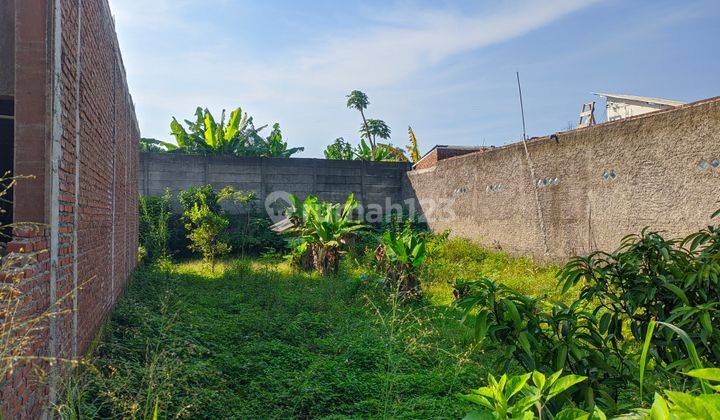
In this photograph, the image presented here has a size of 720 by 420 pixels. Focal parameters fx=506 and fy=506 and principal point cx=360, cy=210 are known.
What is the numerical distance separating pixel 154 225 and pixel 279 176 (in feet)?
11.1

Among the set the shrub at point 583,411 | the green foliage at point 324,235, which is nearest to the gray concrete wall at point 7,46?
the shrub at point 583,411

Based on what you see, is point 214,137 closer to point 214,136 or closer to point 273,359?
point 214,136

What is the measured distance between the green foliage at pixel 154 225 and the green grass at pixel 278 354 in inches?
101

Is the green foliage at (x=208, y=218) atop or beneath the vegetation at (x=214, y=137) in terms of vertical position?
beneath

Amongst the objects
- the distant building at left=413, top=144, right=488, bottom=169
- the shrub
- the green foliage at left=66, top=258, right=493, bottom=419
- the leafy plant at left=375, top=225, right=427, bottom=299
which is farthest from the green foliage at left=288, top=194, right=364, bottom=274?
the shrub

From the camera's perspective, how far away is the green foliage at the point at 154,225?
11008mm

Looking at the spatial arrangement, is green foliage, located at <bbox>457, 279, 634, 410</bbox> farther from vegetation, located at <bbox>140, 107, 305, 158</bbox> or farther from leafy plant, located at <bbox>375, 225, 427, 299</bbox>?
vegetation, located at <bbox>140, 107, 305, 158</bbox>

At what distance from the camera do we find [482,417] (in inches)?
45.3

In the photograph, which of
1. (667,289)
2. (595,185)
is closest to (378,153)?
(595,185)

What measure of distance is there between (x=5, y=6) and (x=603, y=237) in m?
7.60

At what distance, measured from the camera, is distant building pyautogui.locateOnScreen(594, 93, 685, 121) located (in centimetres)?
1407

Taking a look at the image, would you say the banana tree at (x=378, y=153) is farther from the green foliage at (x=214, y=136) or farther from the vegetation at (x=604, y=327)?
the vegetation at (x=604, y=327)

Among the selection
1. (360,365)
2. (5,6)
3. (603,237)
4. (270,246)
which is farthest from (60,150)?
(270,246)

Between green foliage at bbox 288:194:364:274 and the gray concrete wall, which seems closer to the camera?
the gray concrete wall
